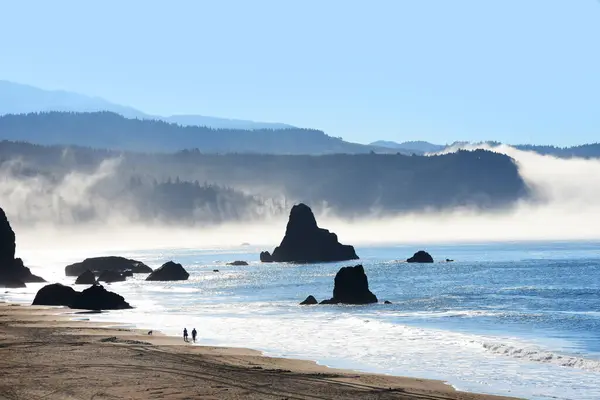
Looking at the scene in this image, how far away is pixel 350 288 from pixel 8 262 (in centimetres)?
7024

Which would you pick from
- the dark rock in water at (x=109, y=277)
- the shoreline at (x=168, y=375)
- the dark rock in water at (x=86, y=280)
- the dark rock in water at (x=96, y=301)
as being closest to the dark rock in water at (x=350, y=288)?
the dark rock in water at (x=96, y=301)

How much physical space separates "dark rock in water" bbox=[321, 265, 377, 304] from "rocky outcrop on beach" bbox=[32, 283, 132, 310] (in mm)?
24450

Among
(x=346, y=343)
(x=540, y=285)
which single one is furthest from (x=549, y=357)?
(x=540, y=285)

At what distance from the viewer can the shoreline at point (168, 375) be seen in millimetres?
37781

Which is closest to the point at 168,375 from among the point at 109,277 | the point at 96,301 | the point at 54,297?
the point at 96,301

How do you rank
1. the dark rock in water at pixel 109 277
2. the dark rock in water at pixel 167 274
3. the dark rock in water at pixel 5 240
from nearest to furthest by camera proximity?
the dark rock in water at pixel 5 240
the dark rock in water at pixel 167 274
the dark rock in water at pixel 109 277

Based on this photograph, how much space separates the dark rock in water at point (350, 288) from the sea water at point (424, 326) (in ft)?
8.71

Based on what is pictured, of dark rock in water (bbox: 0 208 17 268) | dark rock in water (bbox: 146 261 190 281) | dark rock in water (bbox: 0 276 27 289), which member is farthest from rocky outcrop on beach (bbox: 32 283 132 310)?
dark rock in water (bbox: 146 261 190 281)

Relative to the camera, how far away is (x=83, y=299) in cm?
9381

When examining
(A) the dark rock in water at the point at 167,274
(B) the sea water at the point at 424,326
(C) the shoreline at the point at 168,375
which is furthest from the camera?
(A) the dark rock in water at the point at 167,274

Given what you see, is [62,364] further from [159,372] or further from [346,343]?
[346,343]

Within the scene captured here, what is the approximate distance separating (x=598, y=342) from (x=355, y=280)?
1741 inches

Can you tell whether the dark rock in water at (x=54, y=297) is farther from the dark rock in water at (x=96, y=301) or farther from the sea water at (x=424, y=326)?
the sea water at (x=424, y=326)

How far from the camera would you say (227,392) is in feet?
125
